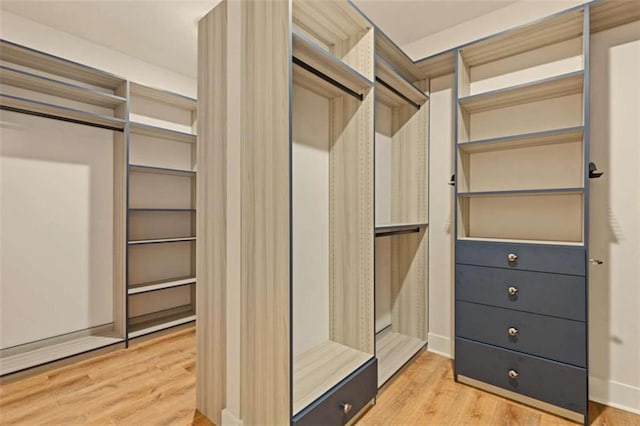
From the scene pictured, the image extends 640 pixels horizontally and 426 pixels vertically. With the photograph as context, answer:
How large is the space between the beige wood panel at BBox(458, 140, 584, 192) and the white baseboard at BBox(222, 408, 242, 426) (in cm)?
198

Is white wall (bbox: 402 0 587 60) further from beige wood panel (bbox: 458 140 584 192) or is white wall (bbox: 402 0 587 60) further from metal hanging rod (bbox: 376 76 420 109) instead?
beige wood panel (bbox: 458 140 584 192)

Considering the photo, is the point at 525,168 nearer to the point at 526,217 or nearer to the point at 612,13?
the point at 526,217

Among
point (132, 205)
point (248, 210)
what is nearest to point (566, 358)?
point (248, 210)

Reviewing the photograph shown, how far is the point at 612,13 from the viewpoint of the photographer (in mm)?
1896

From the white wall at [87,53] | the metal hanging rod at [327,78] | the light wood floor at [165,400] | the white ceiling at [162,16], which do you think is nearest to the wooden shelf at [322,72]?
the metal hanging rod at [327,78]

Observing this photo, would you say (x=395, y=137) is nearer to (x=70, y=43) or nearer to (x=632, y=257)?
(x=632, y=257)

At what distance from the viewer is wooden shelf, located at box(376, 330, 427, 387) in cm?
227

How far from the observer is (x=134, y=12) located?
2465mm

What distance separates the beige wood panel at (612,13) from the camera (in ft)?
5.98

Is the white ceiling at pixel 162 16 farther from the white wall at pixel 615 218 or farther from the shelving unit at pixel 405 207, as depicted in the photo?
the white wall at pixel 615 218

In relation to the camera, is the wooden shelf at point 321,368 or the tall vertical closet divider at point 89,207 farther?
the tall vertical closet divider at point 89,207

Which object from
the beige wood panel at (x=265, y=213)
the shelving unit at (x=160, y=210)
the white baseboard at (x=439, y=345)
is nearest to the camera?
the beige wood panel at (x=265, y=213)

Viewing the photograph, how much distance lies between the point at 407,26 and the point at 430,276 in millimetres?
2087

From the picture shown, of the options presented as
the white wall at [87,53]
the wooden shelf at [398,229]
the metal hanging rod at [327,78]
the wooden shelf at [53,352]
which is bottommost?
the wooden shelf at [53,352]
